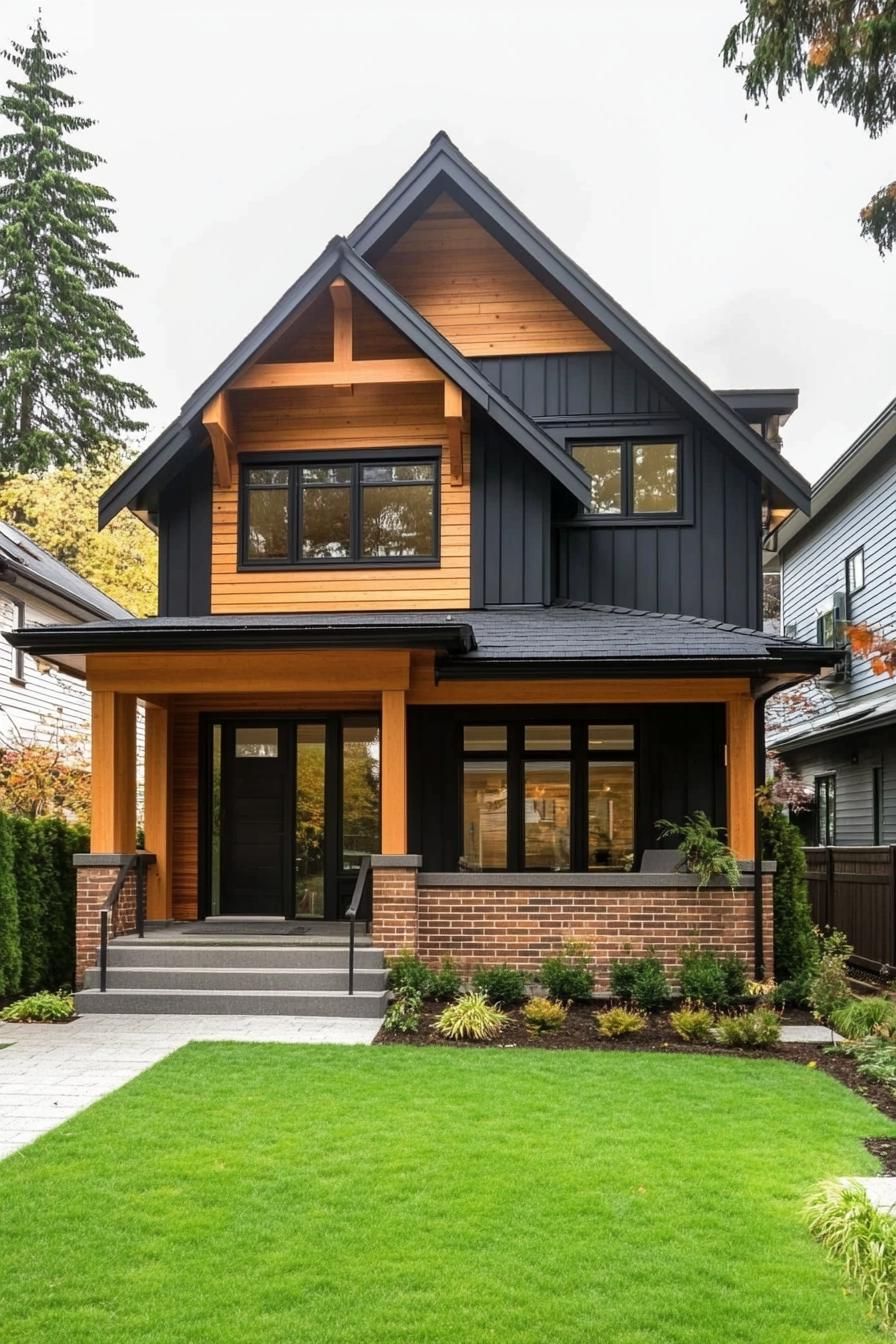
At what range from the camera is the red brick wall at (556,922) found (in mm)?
10688

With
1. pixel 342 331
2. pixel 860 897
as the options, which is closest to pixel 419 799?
pixel 342 331

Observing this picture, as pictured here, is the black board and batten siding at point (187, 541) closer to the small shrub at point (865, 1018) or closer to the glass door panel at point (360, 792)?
the glass door panel at point (360, 792)

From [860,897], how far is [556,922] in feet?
17.3

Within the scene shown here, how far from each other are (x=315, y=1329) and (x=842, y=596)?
1848cm

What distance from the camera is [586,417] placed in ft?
45.3

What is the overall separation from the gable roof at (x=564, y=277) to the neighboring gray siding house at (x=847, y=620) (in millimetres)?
3902

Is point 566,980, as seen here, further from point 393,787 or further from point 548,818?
point 548,818

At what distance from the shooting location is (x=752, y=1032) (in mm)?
8805

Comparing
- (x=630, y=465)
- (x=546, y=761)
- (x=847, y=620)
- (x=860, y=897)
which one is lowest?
(x=860, y=897)

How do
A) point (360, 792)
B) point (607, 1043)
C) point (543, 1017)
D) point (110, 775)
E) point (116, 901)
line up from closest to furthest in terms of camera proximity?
point (607, 1043) → point (543, 1017) → point (116, 901) → point (110, 775) → point (360, 792)

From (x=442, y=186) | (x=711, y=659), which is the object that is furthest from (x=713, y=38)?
(x=711, y=659)

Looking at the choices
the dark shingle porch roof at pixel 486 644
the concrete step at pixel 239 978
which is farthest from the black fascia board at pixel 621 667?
the concrete step at pixel 239 978

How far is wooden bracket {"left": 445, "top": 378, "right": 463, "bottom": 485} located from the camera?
12422 millimetres

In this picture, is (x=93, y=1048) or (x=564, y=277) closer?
(x=93, y=1048)
